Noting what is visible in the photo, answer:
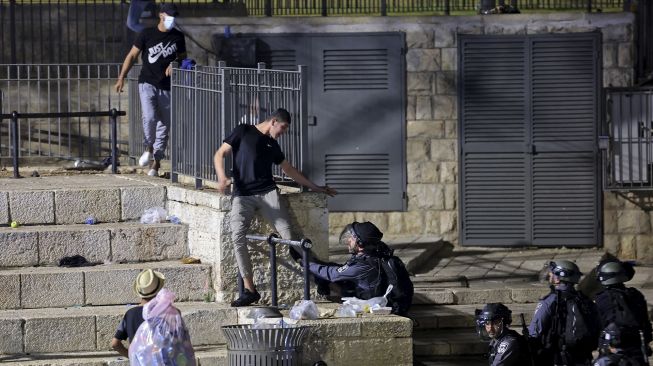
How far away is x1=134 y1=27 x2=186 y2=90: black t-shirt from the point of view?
1541cm

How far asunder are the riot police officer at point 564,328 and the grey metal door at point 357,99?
6962 mm

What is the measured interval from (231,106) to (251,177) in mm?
899

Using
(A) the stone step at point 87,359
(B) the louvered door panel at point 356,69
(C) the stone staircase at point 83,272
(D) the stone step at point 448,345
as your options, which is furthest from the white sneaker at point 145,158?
(A) the stone step at point 87,359

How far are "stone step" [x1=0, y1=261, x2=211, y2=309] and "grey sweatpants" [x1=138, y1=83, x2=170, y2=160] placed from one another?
2.70m

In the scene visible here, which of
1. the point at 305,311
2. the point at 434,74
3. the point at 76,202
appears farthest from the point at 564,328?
the point at 434,74

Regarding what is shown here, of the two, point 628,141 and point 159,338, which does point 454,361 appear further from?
point 628,141

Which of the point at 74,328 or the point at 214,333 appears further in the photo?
the point at 214,333

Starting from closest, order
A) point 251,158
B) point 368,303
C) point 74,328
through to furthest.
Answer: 1. point 74,328
2. point 368,303
3. point 251,158

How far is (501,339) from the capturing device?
36.1ft

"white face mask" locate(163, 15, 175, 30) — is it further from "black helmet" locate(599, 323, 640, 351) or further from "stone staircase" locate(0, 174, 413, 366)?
"black helmet" locate(599, 323, 640, 351)

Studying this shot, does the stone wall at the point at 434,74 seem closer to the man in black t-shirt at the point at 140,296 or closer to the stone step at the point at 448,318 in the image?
the stone step at the point at 448,318

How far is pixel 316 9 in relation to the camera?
19.4 metres

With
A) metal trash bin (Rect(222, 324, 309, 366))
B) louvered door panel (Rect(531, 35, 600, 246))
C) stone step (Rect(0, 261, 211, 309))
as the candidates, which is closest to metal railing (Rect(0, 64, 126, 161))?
stone step (Rect(0, 261, 211, 309))

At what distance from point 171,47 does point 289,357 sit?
5.30 meters
